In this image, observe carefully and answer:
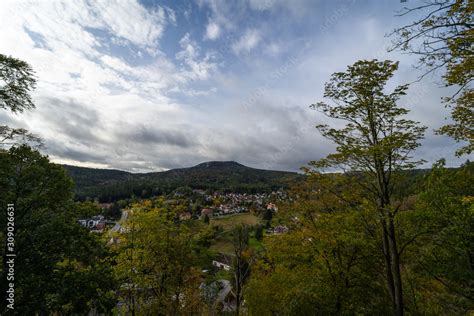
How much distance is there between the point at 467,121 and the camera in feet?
24.9

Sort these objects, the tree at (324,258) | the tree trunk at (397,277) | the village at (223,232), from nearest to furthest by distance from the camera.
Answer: the tree trunk at (397,277) → the tree at (324,258) → the village at (223,232)

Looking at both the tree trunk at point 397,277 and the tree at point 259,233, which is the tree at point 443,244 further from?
the tree at point 259,233

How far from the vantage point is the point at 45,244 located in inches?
358

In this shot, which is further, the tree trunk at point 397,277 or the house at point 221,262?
the house at point 221,262

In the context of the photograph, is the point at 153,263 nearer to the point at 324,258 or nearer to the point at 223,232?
the point at 324,258

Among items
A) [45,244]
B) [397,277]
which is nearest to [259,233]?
[397,277]

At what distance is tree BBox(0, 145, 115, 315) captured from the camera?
327 inches

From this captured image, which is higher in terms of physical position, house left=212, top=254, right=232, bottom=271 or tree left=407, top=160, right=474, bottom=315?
tree left=407, top=160, right=474, bottom=315

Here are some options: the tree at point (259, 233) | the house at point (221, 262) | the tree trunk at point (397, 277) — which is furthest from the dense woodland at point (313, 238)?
the tree at point (259, 233)

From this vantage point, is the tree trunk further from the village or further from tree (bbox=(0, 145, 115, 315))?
tree (bbox=(0, 145, 115, 315))

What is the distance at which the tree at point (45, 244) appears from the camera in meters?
8.30

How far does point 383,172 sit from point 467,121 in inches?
113

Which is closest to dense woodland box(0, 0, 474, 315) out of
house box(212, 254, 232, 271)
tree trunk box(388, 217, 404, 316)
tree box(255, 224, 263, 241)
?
tree trunk box(388, 217, 404, 316)

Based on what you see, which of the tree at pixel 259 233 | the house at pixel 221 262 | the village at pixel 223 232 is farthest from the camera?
the tree at pixel 259 233
